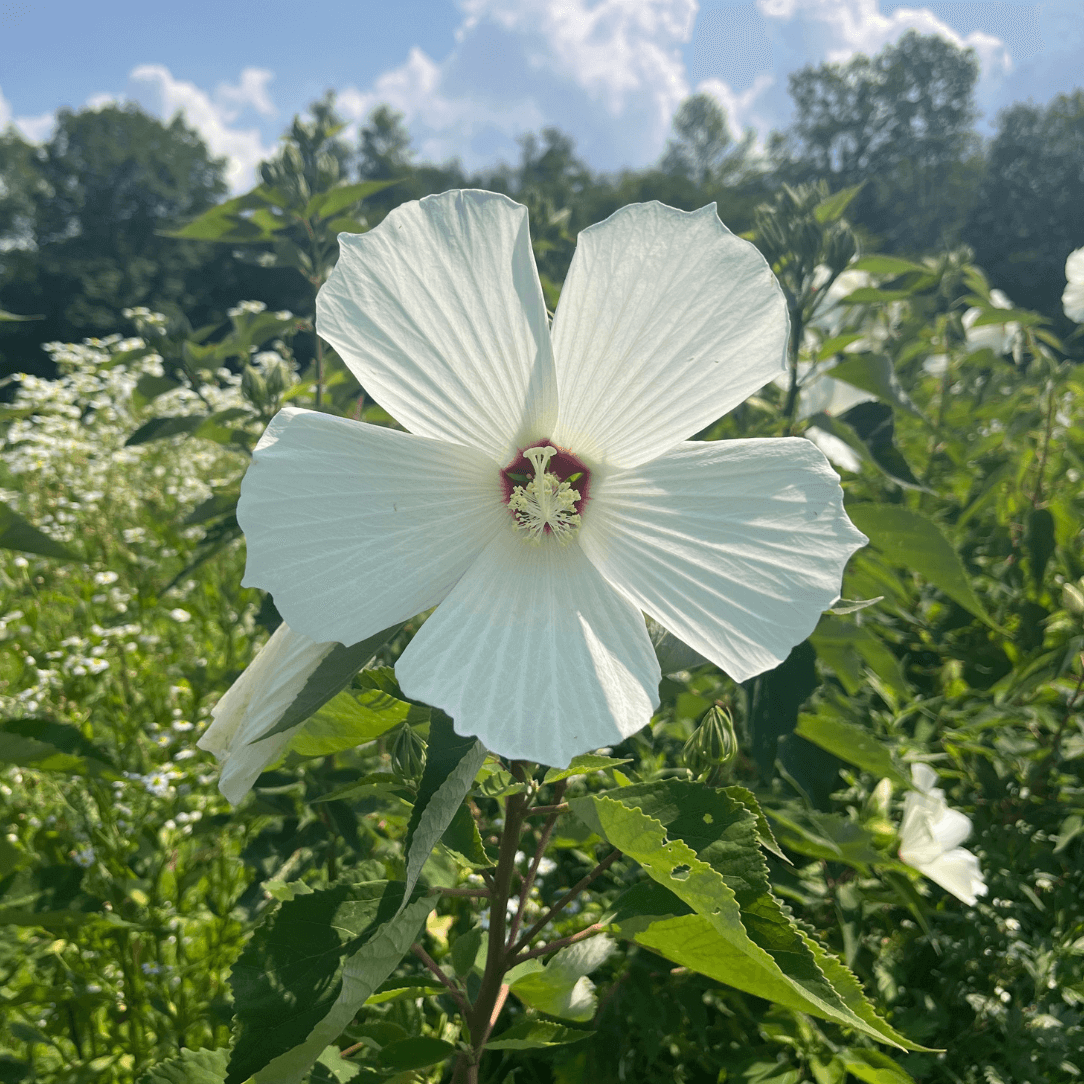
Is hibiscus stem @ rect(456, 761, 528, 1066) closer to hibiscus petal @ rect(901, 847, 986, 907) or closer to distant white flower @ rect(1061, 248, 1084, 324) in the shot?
hibiscus petal @ rect(901, 847, 986, 907)

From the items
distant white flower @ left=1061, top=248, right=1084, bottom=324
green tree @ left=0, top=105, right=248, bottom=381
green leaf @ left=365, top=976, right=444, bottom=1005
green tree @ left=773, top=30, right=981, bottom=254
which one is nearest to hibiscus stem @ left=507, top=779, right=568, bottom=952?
green leaf @ left=365, top=976, right=444, bottom=1005

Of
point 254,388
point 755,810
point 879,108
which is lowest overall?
point 755,810

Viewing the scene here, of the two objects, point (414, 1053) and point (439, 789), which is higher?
point (439, 789)

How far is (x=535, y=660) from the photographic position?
60cm

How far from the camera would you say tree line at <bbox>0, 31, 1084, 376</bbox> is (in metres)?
20.9

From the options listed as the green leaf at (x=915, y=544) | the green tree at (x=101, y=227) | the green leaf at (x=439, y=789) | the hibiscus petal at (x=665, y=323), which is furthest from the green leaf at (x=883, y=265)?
the green tree at (x=101, y=227)

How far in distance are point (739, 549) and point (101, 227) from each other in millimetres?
29687

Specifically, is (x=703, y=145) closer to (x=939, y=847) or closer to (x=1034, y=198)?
(x=1034, y=198)

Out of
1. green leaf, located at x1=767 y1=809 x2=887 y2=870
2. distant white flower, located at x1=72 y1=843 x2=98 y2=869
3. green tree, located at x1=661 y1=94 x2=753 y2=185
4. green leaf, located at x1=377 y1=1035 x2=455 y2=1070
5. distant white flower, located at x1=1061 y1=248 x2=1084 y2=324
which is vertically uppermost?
green tree, located at x1=661 y1=94 x2=753 y2=185

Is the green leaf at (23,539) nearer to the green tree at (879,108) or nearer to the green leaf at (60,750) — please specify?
the green leaf at (60,750)

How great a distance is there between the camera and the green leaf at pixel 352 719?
0.83 m

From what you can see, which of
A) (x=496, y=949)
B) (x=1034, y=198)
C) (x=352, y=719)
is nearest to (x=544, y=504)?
(x=352, y=719)

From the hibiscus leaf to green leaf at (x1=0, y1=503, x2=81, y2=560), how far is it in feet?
3.76

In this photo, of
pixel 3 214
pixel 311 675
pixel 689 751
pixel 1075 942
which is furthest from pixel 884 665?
pixel 3 214
